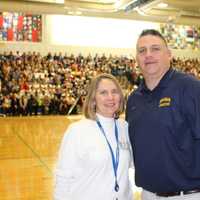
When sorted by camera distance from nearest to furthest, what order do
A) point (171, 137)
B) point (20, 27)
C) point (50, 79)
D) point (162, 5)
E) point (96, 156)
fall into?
point (171, 137), point (96, 156), point (162, 5), point (50, 79), point (20, 27)

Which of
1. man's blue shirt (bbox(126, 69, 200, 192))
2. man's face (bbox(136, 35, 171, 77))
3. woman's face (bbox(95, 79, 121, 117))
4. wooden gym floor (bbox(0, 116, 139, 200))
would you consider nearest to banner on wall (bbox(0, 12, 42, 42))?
wooden gym floor (bbox(0, 116, 139, 200))

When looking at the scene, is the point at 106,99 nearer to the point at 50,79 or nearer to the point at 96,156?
the point at 96,156

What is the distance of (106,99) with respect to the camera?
2.42m

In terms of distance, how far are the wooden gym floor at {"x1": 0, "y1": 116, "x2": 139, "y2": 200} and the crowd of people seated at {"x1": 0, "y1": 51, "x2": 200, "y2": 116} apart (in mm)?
2165

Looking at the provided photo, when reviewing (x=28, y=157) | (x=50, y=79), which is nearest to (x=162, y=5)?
(x=50, y=79)

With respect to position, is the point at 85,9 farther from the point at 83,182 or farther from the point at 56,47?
the point at 83,182

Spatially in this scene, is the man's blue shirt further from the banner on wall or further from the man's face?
the banner on wall

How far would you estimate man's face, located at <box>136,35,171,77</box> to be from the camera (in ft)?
7.66

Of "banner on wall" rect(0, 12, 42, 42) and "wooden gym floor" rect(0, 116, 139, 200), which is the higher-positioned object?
"banner on wall" rect(0, 12, 42, 42)

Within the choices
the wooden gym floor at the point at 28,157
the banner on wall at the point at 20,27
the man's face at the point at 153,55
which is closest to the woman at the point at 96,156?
the man's face at the point at 153,55

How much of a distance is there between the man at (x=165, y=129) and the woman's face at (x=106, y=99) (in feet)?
0.50

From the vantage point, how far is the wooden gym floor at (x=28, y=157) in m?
5.41

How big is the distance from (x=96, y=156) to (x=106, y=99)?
0.36 metres

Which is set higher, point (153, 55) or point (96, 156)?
point (153, 55)
